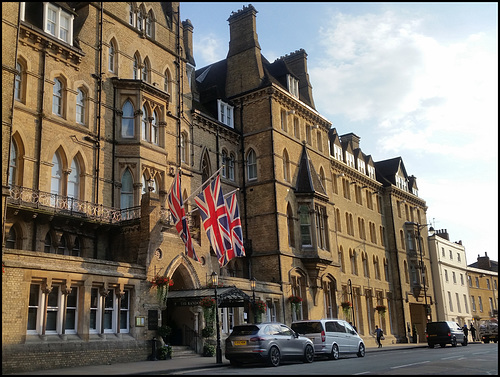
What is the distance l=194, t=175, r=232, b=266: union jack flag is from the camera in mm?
23875

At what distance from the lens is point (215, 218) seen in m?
24.1

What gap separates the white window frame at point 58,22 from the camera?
24.5 metres

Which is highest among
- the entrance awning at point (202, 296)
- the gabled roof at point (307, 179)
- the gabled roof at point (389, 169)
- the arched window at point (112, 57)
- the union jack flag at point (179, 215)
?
the gabled roof at point (389, 169)

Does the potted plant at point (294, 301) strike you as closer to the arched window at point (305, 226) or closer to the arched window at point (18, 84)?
the arched window at point (305, 226)

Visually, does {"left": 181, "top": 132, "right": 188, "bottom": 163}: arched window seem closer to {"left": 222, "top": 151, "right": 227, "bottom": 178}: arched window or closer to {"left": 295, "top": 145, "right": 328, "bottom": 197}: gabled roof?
{"left": 222, "top": 151, "right": 227, "bottom": 178}: arched window

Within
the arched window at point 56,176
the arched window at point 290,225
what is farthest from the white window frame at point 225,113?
the arched window at point 56,176

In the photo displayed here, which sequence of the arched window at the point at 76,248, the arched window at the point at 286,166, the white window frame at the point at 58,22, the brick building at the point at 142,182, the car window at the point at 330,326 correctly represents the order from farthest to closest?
the arched window at the point at 286,166 → the white window frame at the point at 58,22 → the arched window at the point at 76,248 → the car window at the point at 330,326 → the brick building at the point at 142,182

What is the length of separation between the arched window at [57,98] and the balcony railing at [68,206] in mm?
4154

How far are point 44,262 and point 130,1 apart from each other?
17.1 meters

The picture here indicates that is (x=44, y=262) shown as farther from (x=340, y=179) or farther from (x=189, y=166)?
(x=340, y=179)

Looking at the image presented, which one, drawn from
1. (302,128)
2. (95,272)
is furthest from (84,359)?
(302,128)

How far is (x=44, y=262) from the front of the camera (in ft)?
61.4

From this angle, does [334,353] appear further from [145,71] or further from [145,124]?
[145,71]

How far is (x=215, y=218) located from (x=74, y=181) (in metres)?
6.84
